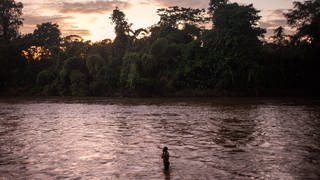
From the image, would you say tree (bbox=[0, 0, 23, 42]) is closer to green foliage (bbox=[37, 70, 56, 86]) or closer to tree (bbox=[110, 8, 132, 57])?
green foliage (bbox=[37, 70, 56, 86])

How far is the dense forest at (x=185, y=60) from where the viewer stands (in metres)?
53.6

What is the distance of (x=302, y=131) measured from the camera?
22.5 meters

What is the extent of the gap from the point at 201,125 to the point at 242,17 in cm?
3225

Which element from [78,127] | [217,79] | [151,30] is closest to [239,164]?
[78,127]

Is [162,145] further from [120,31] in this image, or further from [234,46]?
[120,31]

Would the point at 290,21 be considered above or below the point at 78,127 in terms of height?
above

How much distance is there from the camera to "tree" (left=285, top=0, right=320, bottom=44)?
172 feet

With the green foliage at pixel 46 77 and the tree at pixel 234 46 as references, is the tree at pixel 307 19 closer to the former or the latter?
the tree at pixel 234 46

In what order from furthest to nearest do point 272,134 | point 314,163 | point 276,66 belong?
point 276,66
point 272,134
point 314,163

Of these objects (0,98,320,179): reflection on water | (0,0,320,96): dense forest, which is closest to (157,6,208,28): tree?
(0,0,320,96): dense forest

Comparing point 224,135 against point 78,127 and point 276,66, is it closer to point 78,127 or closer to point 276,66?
point 78,127

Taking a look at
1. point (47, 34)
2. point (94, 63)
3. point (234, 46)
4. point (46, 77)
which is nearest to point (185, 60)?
point (234, 46)

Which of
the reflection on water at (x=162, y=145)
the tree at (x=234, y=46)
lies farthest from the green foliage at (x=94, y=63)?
the reflection on water at (x=162, y=145)

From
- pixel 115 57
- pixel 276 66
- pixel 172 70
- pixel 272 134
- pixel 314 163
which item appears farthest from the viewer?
pixel 115 57
